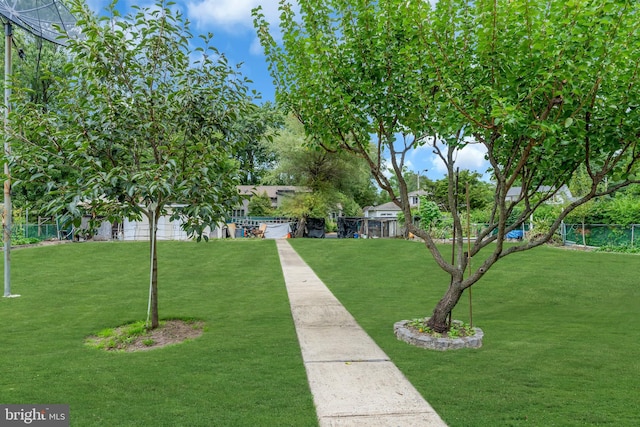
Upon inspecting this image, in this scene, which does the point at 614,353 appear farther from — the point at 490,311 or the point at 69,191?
the point at 69,191

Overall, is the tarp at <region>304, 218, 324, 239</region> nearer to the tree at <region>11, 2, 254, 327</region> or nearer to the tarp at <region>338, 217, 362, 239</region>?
the tarp at <region>338, 217, 362, 239</region>

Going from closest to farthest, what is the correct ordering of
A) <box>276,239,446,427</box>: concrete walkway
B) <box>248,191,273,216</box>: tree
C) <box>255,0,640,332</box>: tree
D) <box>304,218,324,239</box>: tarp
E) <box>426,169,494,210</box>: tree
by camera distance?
<box>276,239,446,427</box>: concrete walkway < <box>255,0,640,332</box>: tree < <box>304,218,324,239</box>: tarp < <box>426,169,494,210</box>: tree < <box>248,191,273,216</box>: tree

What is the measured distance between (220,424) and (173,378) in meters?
1.30

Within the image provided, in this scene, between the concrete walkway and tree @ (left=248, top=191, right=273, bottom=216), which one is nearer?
the concrete walkway

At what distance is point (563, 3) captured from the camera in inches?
171

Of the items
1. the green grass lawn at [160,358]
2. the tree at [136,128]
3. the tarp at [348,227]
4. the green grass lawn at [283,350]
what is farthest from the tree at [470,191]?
the tree at [136,128]

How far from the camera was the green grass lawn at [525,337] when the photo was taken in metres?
3.87

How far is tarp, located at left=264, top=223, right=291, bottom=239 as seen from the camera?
96.3 ft

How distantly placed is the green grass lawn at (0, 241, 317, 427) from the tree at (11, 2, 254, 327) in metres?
1.43

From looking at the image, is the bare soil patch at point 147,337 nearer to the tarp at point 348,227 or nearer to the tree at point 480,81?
the tree at point 480,81

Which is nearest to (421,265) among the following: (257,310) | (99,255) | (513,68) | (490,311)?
(490,311)

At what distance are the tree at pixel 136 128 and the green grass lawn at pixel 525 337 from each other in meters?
3.56

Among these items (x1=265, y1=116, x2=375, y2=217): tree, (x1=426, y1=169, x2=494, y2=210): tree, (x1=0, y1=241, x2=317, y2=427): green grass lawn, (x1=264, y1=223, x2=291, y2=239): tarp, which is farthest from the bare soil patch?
(x1=426, y1=169, x2=494, y2=210): tree

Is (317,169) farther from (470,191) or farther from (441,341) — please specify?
(441,341)
